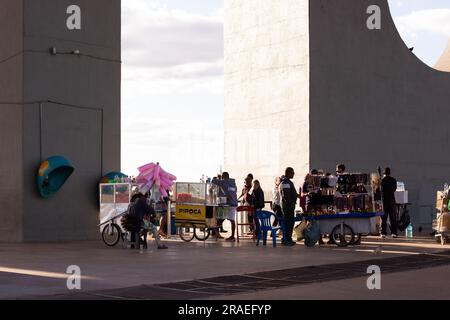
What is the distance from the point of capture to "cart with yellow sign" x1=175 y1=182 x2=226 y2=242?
21438 millimetres

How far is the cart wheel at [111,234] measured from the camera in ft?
65.7

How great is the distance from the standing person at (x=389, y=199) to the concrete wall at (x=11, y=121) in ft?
30.4

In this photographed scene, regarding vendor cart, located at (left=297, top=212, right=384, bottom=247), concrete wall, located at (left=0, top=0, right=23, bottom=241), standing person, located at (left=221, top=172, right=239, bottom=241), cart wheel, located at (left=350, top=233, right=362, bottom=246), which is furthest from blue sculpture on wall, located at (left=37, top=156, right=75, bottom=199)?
cart wheel, located at (left=350, top=233, right=362, bottom=246)

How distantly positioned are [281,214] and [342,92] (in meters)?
5.67

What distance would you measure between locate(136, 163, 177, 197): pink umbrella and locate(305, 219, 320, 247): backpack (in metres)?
3.96

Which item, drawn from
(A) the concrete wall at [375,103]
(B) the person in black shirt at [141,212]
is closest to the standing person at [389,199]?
(A) the concrete wall at [375,103]

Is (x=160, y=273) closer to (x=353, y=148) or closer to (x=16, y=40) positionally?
(x=16, y=40)

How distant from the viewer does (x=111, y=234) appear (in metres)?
20.2

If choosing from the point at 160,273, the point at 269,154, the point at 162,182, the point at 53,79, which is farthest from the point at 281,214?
the point at 160,273

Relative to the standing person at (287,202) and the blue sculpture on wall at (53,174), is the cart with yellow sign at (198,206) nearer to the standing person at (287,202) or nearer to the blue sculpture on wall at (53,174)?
the standing person at (287,202)

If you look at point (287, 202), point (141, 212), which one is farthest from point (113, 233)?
point (287, 202)

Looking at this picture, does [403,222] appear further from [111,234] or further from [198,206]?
[111,234]

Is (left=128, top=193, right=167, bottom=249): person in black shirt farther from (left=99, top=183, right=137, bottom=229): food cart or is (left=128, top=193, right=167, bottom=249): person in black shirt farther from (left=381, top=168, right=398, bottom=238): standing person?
(left=381, top=168, right=398, bottom=238): standing person

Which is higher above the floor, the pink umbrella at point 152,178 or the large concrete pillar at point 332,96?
the large concrete pillar at point 332,96
